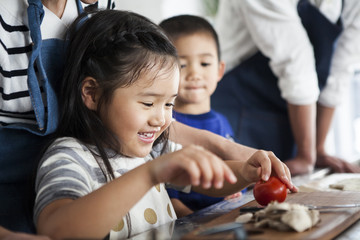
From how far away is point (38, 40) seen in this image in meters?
0.94

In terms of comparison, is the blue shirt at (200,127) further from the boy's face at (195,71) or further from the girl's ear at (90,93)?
the girl's ear at (90,93)

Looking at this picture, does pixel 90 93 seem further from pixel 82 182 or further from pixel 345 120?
pixel 345 120

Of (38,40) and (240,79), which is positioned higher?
(38,40)

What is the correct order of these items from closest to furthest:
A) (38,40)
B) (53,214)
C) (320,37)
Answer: (53,214) → (38,40) → (320,37)

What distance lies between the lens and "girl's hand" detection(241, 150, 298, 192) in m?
0.97

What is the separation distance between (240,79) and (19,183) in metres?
1.12

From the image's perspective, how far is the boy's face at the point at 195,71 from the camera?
151cm

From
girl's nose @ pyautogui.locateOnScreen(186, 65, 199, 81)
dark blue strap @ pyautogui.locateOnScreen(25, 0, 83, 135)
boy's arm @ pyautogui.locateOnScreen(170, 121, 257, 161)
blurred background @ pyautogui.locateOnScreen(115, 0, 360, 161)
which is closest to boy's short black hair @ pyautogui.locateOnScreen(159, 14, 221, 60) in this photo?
girl's nose @ pyautogui.locateOnScreen(186, 65, 199, 81)

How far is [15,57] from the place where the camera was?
38.4 inches

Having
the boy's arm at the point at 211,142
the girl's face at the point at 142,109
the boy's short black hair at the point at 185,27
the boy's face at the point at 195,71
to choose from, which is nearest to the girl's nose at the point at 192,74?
the boy's face at the point at 195,71

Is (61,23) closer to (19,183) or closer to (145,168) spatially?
(19,183)

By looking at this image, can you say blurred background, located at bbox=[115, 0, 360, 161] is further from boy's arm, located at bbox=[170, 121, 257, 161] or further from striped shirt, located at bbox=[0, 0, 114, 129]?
striped shirt, located at bbox=[0, 0, 114, 129]

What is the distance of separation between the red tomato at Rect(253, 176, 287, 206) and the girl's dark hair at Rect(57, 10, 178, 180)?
0.29 m

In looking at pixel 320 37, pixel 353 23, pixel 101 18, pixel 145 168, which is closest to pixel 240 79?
pixel 320 37
